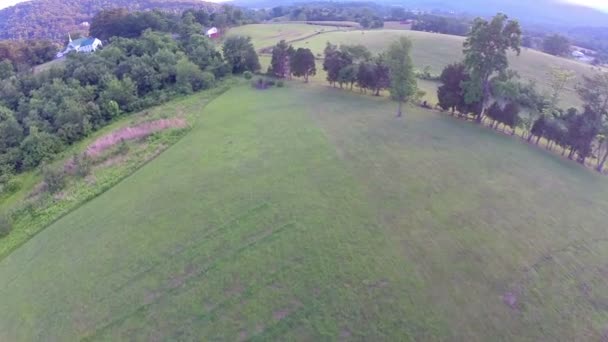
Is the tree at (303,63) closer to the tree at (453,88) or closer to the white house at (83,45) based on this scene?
the tree at (453,88)

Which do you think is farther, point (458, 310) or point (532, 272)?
point (532, 272)

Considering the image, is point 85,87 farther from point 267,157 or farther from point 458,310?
point 458,310

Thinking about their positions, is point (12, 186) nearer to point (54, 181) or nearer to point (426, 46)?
point (54, 181)

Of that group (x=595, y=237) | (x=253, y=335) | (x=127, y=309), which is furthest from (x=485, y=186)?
(x=127, y=309)

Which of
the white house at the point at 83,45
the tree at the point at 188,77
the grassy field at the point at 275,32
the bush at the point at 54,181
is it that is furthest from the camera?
the grassy field at the point at 275,32

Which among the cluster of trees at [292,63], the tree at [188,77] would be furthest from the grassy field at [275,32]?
the tree at [188,77]

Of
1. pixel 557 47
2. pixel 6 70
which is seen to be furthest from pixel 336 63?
pixel 557 47
